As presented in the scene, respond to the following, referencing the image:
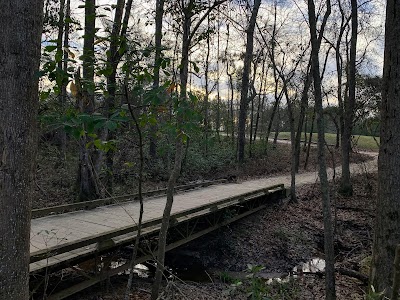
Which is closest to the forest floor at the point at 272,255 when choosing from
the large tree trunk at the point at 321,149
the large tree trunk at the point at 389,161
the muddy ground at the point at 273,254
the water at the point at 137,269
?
the muddy ground at the point at 273,254

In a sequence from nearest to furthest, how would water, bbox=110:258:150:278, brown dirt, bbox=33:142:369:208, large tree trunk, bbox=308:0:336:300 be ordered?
large tree trunk, bbox=308:0:336:300 → water, bbox=110:258:150:278 → brown dirt, bbox=33:142:369:208

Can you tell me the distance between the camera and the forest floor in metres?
7.15

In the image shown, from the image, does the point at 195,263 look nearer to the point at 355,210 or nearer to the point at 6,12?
the point at 355,210

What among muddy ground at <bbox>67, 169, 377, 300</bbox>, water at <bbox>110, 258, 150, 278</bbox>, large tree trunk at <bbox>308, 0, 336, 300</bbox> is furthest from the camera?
water at <bbox>110, 258, 150, 278</bbox>

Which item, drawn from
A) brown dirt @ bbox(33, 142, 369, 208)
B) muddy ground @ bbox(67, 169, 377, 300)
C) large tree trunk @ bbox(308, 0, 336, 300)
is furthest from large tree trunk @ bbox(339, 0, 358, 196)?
large tree trunk @ bbox(308, 0, 336, 300)

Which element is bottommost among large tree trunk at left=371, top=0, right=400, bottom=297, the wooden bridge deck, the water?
the water

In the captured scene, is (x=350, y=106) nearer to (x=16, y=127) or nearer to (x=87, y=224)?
(x=87, y=224)

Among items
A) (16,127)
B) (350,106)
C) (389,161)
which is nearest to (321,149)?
(389,161)

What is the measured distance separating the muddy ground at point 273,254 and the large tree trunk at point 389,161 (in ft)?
6.26

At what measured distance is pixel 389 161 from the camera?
15.6 ft

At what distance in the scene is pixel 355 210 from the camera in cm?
1348

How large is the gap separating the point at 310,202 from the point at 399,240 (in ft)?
33.7

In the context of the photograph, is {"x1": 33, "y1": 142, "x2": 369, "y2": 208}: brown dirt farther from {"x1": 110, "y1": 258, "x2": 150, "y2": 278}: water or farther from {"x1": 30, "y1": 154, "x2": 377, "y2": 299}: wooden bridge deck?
{"x1": 110, "y1": 258, "x2": 150, "y2": 278}: water

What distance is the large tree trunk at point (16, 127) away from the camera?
2.19 metres
